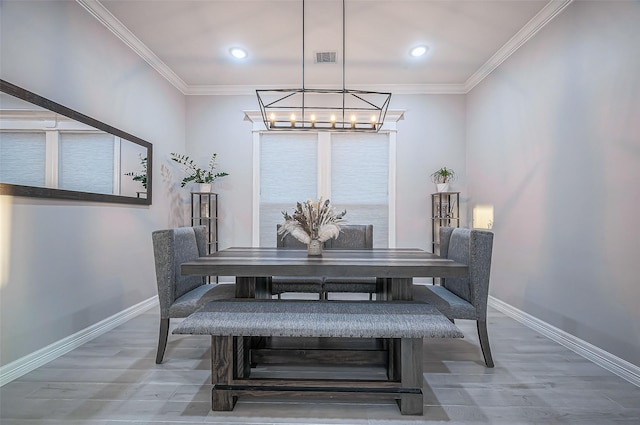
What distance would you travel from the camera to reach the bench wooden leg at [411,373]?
1692 millimetres

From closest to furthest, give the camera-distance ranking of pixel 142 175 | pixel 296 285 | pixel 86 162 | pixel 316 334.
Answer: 1. pixel 316 334
2. pixel 86 162
3. pixel 296 285
4. pixel 142 175

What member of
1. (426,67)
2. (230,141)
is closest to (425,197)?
(426,67)

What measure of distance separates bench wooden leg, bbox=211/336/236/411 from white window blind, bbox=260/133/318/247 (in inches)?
110

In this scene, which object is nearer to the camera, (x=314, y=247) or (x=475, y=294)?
(x=475, y=294)

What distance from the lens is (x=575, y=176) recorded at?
2.50m

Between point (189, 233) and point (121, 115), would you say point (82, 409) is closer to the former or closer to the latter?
point (189, 233)

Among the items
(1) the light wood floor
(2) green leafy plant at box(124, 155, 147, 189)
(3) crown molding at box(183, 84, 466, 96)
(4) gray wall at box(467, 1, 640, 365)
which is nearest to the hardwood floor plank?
(1) the light wood floor

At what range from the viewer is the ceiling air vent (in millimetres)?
3522

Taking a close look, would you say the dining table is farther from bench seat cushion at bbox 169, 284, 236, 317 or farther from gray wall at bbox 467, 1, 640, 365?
gray wall at bbox 467, 1, 640, 365

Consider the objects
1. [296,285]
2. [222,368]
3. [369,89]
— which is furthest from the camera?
[369,89]

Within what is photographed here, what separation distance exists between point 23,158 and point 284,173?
112 inches

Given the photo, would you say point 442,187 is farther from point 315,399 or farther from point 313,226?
point 315,399

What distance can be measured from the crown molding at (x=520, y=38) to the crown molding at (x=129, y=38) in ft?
12.2

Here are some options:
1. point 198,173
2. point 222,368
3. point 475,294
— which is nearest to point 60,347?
point 222,368
